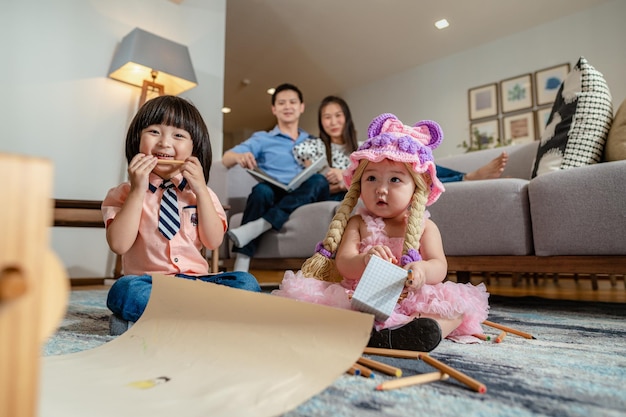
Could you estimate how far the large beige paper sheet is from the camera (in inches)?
14.1

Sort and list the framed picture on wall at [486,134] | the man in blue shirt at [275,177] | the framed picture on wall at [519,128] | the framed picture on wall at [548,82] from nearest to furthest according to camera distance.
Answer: the man in blue shirt at [275,177], the framed picture on wall at [548,82], the framed picture on wall at [519,128], the framed picture on wall at [486,134]

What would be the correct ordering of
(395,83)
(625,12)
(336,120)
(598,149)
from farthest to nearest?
(395,83) < (625,12) < (336,120) < (598,149)

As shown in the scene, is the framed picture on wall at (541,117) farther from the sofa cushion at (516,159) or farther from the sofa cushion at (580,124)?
the sofa cushion at (580,124)

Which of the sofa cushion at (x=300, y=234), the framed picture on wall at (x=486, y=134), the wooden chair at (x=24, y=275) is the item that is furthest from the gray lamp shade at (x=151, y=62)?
the framed picture on wall at (x=486, y=134)

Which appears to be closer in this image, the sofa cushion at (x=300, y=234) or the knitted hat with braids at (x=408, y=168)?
the knitted hat with braids at (x=408, y=168)

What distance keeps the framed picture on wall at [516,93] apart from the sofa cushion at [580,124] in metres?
2.53

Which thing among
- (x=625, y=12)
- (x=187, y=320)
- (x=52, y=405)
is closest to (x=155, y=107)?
(x=187, y=320)

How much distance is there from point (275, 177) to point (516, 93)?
2832 mm

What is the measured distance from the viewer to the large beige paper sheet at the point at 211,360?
0.36 meters

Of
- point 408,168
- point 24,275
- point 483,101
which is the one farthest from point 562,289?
point 24,275

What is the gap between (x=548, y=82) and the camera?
12.0 ft

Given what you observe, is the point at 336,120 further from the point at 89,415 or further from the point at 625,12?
the point at 625,12

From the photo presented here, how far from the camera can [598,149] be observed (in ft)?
4.44

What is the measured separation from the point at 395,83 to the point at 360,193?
4049 mm
